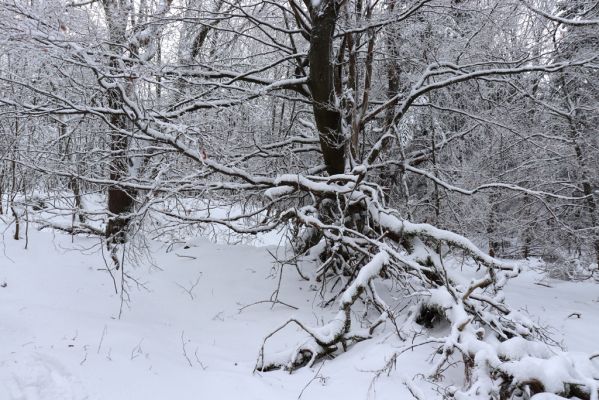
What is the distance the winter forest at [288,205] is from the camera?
4.04 metres

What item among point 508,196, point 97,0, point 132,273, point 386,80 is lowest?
point 132,273

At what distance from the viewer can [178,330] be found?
539cm

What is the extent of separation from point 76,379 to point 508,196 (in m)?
8.57

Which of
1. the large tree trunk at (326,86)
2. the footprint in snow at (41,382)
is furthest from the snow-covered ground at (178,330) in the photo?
the large tree trunk at (326,86)

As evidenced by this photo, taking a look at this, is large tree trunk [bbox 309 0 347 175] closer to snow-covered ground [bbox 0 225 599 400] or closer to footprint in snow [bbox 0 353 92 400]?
snow-covered ground [bbox 0 225 599 400]

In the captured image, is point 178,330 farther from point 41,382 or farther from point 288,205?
point 288,205

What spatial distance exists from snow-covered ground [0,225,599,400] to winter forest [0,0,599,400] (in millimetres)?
29

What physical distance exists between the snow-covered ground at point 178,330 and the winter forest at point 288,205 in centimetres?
3

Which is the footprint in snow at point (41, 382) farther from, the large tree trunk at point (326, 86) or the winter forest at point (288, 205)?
the large tree trunk at point (326, 86)

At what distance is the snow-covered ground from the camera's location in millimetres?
3771

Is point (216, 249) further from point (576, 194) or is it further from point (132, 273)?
A: point (576, 194)

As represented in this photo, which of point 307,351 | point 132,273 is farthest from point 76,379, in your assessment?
point 132,273

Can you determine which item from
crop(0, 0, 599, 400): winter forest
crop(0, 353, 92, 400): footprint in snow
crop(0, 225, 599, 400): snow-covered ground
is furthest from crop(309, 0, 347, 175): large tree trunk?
crop(0, 353, 92, 400): footprint in snow

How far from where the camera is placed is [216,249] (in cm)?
852
